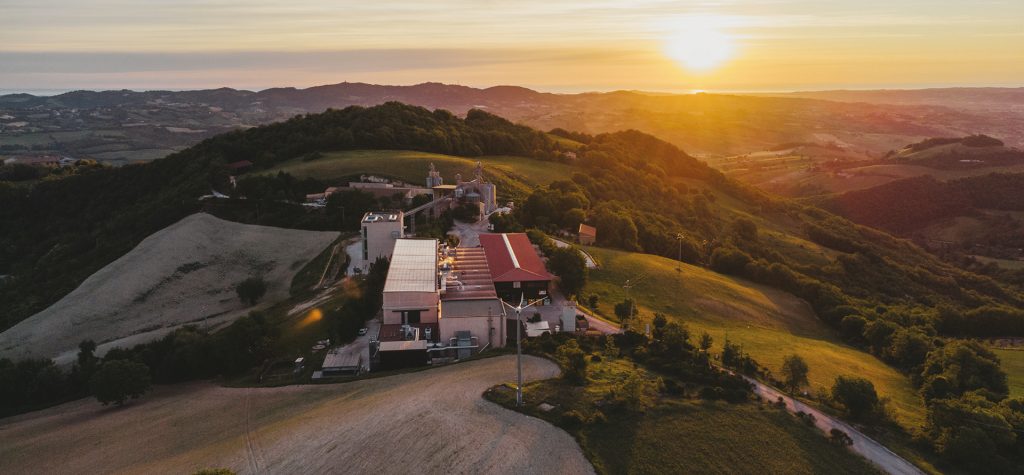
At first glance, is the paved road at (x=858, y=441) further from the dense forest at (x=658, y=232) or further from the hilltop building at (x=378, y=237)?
the hilltop building at (x=378, y=237)

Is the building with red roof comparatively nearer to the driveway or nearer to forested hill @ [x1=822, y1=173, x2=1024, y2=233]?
the driveway

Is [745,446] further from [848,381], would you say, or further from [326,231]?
[326,231]

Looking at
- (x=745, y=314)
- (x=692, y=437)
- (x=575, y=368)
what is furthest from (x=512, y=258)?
(x=692, y=437)

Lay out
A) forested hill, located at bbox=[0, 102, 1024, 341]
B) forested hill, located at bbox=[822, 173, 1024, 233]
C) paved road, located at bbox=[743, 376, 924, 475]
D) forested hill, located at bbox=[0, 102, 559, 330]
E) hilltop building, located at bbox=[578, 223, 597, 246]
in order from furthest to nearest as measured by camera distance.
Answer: forested hill, located at bbox=[822, 173, 1024, 233]
forested hill, located at bbox=[0, 102, 559, 330]
forested hill, located at bbox=[0, 102, 1024, 341]
hilltop building, located at bbox=[578, 223, 597, 246]
paved road, located at bbox=[743, 376, 924, 475]

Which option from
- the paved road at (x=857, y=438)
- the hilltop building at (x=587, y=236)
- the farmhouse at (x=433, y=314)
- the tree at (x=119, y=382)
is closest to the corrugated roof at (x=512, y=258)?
the farmhouse at (x=433, y=314)

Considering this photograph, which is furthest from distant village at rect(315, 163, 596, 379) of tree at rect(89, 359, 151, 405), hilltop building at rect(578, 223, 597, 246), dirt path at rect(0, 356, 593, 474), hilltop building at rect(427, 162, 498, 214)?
hilltop building at rect(427, 162, 498, 214)

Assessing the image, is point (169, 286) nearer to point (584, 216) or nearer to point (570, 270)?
point (570, 270)
